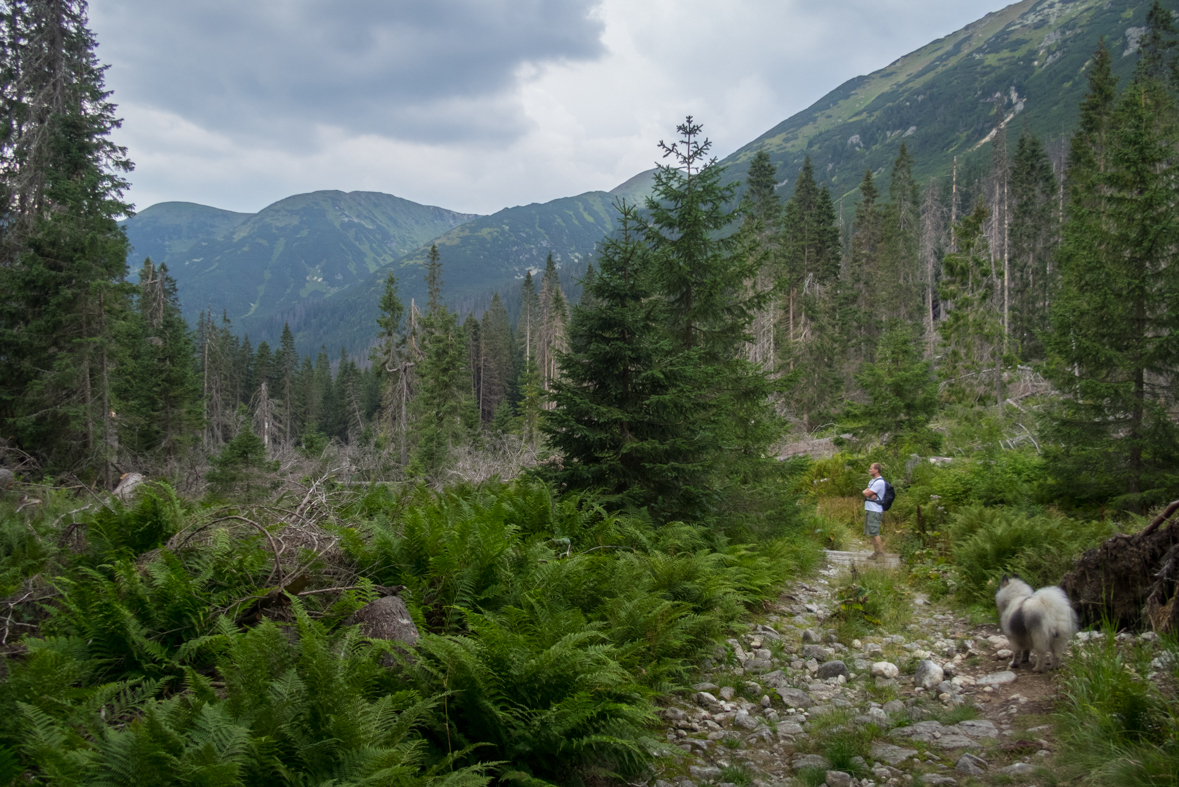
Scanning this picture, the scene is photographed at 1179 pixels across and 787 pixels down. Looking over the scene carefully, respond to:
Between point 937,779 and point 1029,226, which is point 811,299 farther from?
point 937,779

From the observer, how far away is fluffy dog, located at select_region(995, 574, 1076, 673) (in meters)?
4.91

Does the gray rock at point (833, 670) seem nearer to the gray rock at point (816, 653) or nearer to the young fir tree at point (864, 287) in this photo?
the gray rock at point (816, 653)

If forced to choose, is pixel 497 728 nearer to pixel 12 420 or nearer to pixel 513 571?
pixel 513 571

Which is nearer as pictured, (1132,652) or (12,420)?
(1132,652)

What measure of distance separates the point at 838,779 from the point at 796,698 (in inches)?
54.3

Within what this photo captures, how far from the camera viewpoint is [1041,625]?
16.2 feet

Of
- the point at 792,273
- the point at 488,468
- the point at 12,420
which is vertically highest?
the point at 792,273

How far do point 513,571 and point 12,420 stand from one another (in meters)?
20.3

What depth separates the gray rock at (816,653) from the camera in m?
6.02

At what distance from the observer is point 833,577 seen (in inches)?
371

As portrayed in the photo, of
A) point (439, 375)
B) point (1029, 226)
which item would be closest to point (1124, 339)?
point (439, 375)

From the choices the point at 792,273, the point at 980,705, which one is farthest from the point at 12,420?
the point at 792,273

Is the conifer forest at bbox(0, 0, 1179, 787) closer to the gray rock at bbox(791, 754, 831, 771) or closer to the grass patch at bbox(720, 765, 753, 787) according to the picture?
the grass patch at bbox(720, 765, 753, 787)

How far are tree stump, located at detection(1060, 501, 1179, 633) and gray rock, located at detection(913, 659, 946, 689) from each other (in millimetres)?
1383
